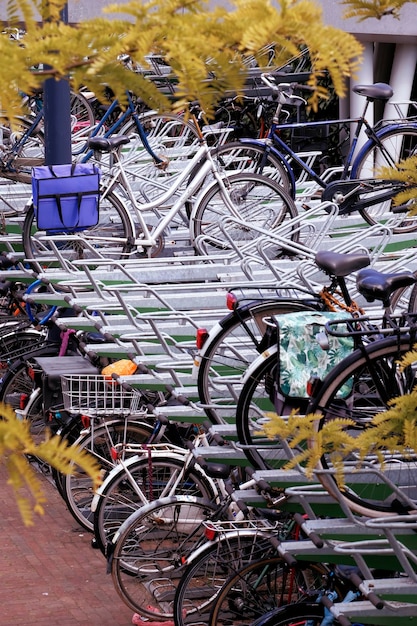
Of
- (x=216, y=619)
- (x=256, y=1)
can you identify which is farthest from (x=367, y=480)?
(x=256, y=1)

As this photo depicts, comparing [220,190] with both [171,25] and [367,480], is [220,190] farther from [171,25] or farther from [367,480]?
[171,25]

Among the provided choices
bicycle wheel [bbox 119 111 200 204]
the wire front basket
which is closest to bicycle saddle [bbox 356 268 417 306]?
the wire front basket

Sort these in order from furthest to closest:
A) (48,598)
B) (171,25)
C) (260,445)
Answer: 1. (48,598)
2. (260,445)
3. (171,25)

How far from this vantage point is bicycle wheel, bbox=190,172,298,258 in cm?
966

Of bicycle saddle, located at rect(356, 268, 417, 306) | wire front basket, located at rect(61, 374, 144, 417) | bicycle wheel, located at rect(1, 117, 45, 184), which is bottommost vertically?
wire front basket, located at rect(61, 374, 144, 417)

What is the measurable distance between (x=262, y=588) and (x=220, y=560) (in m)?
0.26

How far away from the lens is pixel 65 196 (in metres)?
9.07

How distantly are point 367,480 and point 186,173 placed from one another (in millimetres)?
4269

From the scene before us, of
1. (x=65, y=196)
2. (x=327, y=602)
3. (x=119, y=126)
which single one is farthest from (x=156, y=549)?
(x=119, y=126)

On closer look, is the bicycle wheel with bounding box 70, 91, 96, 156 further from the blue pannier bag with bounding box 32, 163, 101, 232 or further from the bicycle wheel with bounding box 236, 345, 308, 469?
the bicycle wheel with bounding box 236, 345, 308, 469

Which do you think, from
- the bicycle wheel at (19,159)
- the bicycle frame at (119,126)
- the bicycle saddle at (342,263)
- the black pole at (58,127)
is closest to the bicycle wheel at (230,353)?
the bicycle saddle at (342,263)

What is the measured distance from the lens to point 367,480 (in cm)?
584

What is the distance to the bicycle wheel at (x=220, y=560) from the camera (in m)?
6.37

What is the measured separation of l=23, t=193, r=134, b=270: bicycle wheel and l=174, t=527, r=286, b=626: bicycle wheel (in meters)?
3.48
